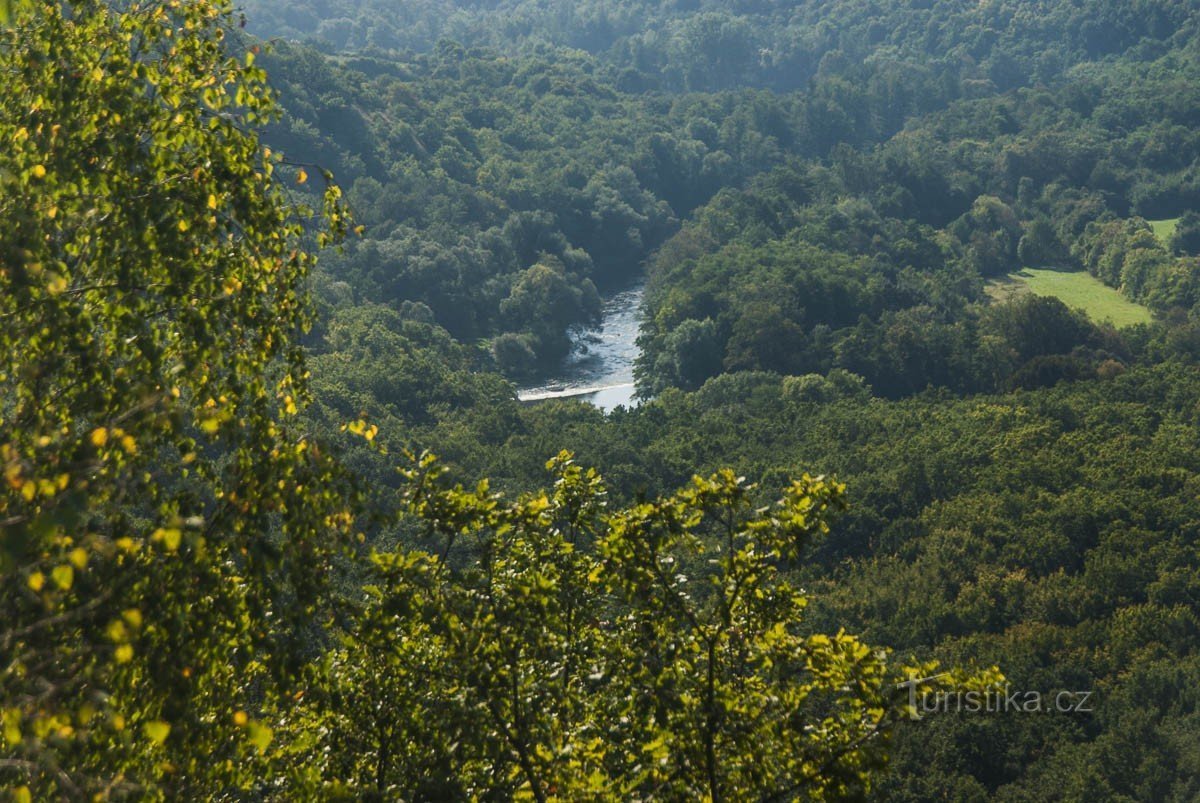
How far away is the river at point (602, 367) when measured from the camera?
84.9m

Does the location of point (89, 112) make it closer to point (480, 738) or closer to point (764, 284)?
point (480, 738)

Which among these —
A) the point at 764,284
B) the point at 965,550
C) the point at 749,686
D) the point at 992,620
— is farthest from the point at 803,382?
the point at 749,686

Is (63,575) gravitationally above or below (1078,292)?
above

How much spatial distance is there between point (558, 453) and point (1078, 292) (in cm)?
6944

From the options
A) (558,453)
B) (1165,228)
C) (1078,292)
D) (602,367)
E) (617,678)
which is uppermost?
(617,678)

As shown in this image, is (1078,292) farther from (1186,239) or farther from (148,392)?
(148,392)

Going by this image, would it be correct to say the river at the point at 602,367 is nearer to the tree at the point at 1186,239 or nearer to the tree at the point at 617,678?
the tree at the point at 1186,239

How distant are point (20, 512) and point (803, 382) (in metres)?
64.2

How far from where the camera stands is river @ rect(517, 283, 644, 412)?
8491 centimetres

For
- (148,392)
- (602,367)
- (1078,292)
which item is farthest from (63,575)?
(1078,292)

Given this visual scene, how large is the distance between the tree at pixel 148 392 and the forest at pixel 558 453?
0.16 feet

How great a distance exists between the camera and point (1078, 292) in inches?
3893

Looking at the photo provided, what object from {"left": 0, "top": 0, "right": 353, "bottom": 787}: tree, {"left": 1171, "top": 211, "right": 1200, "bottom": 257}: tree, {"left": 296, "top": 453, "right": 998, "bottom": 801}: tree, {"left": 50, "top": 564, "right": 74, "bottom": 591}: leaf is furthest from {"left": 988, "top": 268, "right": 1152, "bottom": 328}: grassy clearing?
{"left": 50, "top": 564, "right": 74, "bottom": 591}: leaf

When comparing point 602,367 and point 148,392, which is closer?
point 148,392
